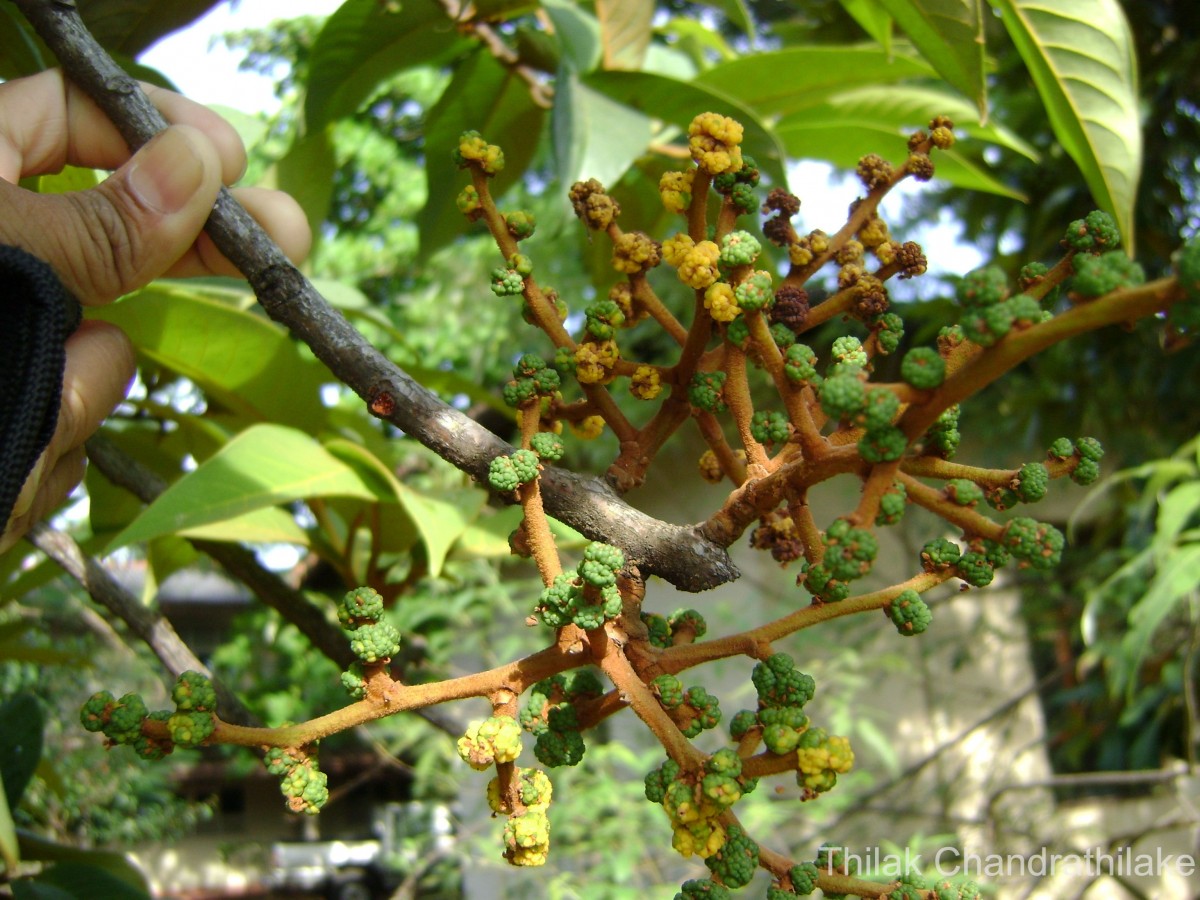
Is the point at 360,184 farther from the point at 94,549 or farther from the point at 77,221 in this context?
the point at 77,221

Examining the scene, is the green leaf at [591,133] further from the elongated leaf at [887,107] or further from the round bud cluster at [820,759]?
the round bud cluster at [820,759]

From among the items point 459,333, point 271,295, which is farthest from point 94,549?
point 459,333

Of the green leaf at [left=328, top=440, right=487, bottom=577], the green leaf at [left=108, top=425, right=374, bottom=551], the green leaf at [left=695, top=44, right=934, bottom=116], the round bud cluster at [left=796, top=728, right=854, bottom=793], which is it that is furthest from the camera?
the green leaf at [left=695, top=44, right=934, bottom=116]

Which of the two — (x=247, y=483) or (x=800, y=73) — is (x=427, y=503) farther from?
(x=800, y=73)

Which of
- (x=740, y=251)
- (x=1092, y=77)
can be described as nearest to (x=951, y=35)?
(x=1092, y=77)

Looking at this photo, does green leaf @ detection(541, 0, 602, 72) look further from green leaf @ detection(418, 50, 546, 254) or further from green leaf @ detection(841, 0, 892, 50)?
green leaf @ detection(841, 0, 892, 50)

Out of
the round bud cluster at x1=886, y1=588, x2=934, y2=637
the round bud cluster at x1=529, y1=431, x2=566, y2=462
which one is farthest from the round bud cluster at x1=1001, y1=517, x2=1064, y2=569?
the round bud cluster at x1=529, y1=431, x2=566, y2=462
